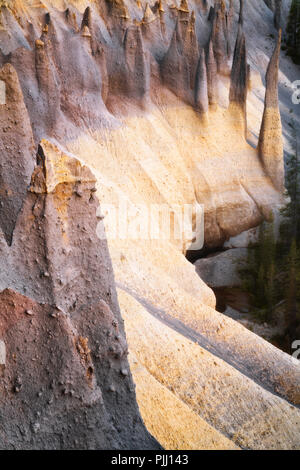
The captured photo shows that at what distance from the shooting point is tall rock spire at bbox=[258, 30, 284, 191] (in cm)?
1227

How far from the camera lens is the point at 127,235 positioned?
7691mm

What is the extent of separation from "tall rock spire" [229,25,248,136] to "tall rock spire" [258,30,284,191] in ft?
1.71

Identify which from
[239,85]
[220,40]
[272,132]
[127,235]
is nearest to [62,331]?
[127,235]

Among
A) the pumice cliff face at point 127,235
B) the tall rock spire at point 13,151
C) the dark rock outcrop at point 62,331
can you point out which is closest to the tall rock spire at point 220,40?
the pumice cliff face at point 127,235

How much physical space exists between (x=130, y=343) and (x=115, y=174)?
4500 mm

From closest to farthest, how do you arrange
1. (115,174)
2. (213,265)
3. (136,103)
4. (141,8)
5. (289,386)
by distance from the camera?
(289,386) < (115,174) < (136,103) < (213,265) < (141,8)

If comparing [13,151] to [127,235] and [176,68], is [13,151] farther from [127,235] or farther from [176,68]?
[176,68]

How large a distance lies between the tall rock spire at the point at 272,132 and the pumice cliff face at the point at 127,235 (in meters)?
0.03

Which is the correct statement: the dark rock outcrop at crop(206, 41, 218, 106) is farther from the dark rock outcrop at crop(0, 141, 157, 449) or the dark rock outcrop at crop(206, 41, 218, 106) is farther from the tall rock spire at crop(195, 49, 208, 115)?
the dark rock outcrop at crop(0, 141, 157, 449)

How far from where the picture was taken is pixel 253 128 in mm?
14102

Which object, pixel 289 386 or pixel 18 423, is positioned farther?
pixel 289 386

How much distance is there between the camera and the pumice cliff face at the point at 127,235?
2.90 m

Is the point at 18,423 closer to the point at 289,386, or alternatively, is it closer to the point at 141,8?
the point at 289,386

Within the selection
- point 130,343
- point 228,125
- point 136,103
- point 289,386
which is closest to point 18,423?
point 130,343
